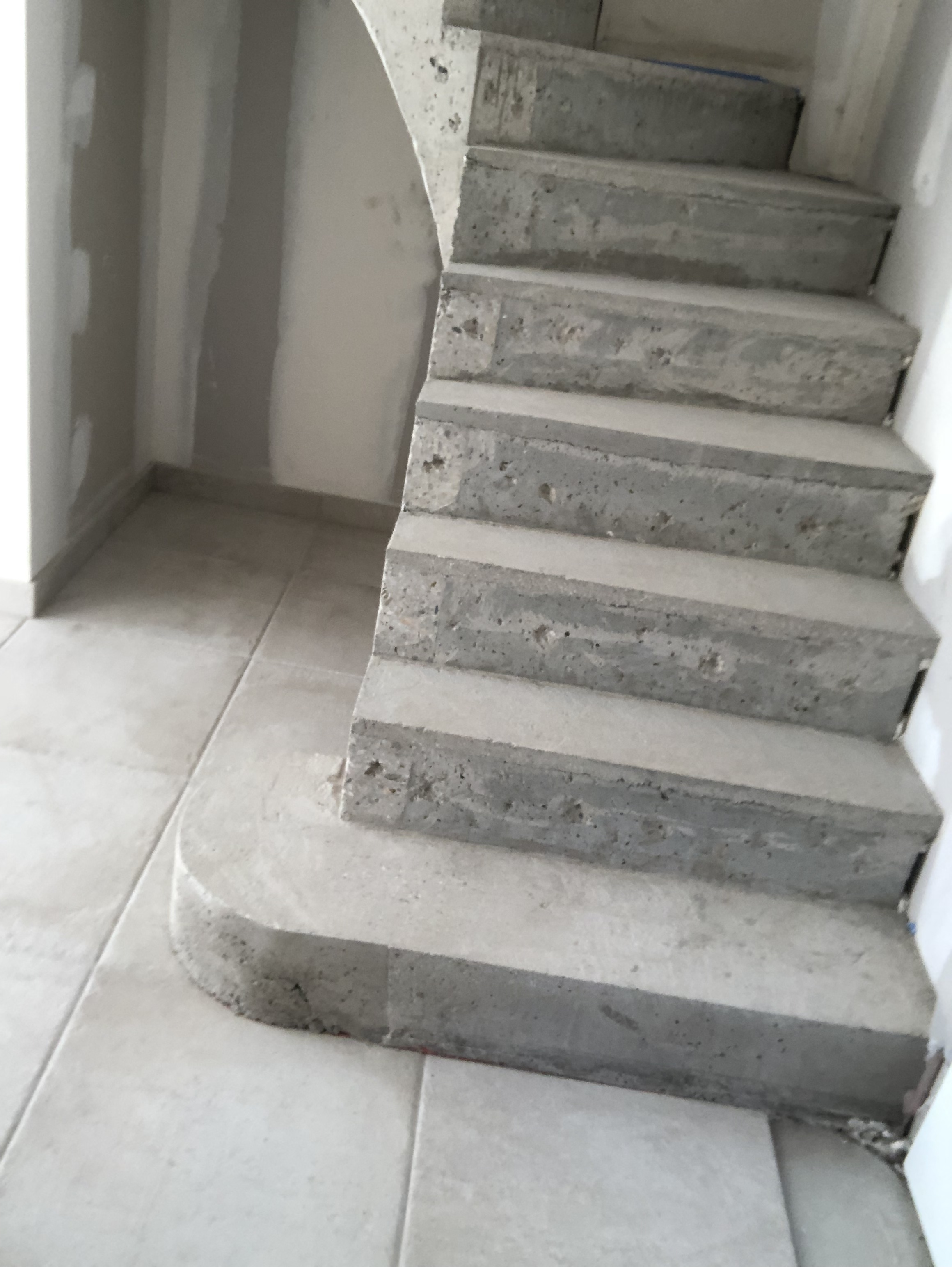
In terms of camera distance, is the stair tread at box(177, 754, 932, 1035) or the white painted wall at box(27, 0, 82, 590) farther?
the white painted wall at box(27, 0, 82, 590)

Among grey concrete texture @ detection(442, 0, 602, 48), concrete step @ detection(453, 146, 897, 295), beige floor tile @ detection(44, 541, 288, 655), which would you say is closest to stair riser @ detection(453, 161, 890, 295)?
concrete step @ detection(453, 146, 897, 295)

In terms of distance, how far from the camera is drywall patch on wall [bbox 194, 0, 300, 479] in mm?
2643

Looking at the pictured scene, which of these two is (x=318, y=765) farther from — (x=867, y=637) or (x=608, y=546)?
(x=867, y=637)

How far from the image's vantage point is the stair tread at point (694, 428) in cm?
166

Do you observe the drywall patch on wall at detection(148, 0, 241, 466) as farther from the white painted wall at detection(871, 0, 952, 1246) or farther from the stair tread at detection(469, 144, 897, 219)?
the white painted wall at detection(871, 0, 952, 1246)

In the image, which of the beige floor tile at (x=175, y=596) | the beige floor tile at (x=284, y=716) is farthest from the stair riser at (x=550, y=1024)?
the beige floor tile at (x=175, y=596)

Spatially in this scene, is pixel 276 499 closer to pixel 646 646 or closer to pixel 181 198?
pixel 181 198

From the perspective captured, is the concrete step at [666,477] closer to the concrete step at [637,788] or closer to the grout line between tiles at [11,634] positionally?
the concrete step at [637,788]

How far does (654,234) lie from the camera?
A: 6.27ft

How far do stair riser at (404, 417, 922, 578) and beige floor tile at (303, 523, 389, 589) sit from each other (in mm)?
1067

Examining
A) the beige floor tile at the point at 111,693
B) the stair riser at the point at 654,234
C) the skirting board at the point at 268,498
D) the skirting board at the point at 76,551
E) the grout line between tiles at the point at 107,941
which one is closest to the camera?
the grout line between tiles at the point at 107,941

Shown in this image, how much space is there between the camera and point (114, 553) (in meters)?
2.80

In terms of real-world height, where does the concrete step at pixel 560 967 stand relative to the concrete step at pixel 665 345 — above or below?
below

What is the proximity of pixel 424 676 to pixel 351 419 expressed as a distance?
5.13 ft
